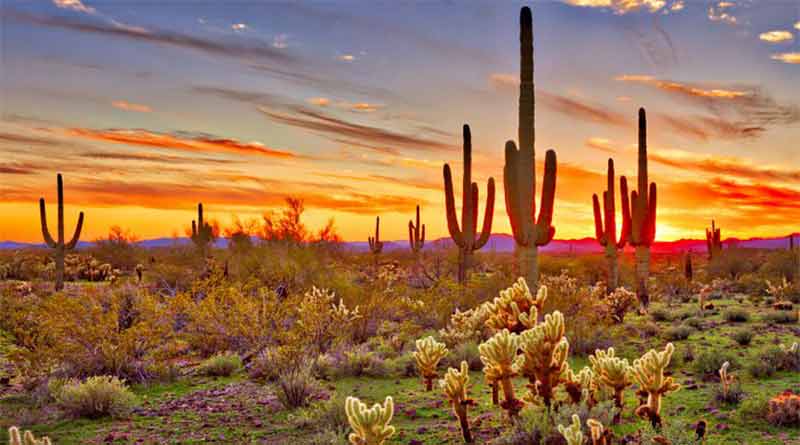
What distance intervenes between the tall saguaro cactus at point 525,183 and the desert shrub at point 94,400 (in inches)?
398

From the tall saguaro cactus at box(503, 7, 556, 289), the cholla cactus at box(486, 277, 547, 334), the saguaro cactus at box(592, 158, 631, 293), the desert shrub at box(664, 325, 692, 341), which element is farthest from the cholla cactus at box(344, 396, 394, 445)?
the saguaro cactus at box(592, 158, 631, 293)

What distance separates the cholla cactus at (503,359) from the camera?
6.61m

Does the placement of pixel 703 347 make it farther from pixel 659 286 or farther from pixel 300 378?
pixel 659 286

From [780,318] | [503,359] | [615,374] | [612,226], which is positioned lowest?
[780,318]

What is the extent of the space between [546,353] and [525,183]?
33.9ft

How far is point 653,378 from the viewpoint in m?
6.40

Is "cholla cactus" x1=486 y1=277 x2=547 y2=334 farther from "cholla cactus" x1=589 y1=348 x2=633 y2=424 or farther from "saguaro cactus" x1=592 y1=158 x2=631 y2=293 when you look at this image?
"saguaro cactus" x1=592 y1=158 x2=631 y2=293

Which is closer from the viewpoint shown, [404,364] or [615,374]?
[615,374]

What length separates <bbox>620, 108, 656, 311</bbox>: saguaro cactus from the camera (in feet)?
76.2

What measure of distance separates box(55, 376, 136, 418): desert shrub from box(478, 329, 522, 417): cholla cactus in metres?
5.58

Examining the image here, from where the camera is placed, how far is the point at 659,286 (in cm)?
3055

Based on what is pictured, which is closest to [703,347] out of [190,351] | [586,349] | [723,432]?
[586,349]

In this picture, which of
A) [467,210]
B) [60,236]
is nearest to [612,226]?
[467,210]

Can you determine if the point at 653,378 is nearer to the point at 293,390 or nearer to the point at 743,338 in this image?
the point at 293,390
